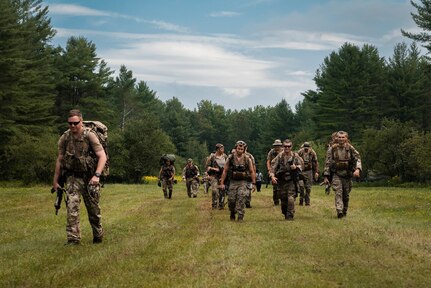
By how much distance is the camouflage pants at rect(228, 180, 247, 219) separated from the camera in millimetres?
16391

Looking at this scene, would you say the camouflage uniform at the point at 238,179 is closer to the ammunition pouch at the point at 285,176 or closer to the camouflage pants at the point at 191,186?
the ammunition pouch at the point at 285,176

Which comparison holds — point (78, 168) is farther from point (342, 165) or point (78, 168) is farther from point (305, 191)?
point (305, 191)

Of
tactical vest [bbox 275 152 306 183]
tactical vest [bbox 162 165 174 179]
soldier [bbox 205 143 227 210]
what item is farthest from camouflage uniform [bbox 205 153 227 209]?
tactical vest [bbox 162 165 174 179]

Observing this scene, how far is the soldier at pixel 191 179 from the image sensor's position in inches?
1158

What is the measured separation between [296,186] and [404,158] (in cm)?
3774

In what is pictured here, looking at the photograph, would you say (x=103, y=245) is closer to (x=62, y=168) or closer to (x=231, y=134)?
(x=62, y=168)

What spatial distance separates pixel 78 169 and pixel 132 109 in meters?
95.1

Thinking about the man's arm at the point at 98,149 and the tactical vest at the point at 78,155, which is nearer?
the man's arm at the point at 98,149

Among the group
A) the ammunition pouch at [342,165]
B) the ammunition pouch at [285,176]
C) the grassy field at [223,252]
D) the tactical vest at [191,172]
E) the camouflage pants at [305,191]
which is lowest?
the grassy field at [223,252]

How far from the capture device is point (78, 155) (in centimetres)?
1124

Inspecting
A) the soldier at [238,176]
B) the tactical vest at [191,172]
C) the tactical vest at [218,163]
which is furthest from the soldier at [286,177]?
A: the tactical vest at [191,172]

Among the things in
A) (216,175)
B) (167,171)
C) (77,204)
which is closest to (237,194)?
(216,175)

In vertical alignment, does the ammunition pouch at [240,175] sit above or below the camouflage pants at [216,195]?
above

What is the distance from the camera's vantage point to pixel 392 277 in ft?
25.5
